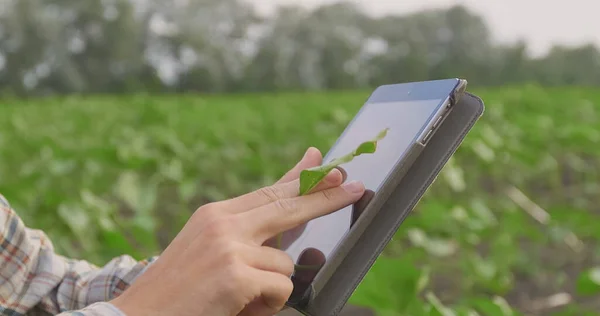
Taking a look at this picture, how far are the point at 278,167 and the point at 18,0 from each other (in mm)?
22913

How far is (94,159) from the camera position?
2.34 meters

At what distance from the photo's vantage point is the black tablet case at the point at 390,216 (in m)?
0.75

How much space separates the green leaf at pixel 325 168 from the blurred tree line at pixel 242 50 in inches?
786

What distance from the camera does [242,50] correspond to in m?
29.2

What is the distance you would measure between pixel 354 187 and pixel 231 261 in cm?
16

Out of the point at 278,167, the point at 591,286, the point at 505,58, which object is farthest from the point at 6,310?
the point at 505,58

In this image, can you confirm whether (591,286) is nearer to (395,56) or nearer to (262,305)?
(262,305)

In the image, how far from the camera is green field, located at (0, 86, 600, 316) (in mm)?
1475

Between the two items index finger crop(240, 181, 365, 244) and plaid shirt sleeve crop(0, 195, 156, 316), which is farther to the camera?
plaid shirt sleeve crop(0, 195, 156, 316)

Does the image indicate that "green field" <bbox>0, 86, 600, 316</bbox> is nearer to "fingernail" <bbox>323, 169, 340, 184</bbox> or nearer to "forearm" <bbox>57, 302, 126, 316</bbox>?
"fingernail" <bbox>323, 169, 340, 184</bbox>

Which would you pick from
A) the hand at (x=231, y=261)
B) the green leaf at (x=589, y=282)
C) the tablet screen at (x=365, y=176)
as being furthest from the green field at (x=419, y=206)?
the hand at (x=231, y=261)

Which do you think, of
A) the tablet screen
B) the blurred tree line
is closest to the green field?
the tablet screen

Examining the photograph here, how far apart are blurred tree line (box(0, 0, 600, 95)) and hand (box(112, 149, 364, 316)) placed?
785 inches

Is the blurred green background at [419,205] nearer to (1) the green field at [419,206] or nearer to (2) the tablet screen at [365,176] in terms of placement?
(1) the green field at [419,206]
